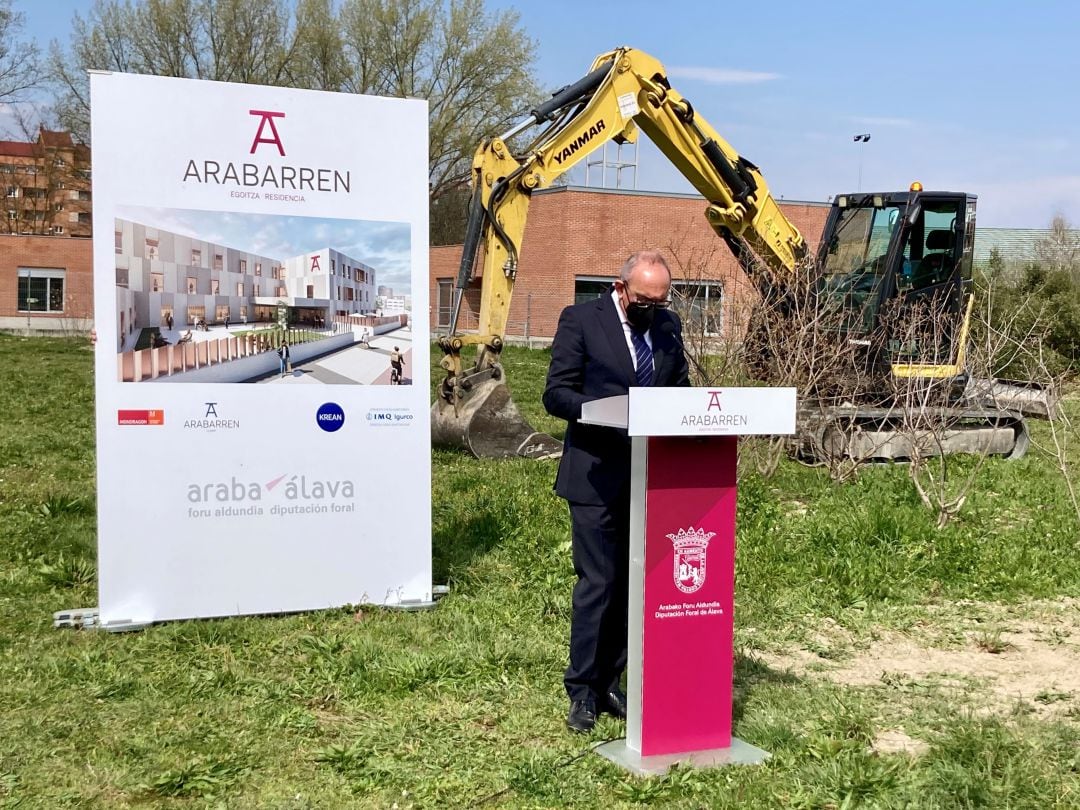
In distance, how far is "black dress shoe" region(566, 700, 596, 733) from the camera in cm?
482

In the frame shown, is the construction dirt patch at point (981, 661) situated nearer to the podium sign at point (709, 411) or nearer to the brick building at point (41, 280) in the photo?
the podium sign at point (709, 411)

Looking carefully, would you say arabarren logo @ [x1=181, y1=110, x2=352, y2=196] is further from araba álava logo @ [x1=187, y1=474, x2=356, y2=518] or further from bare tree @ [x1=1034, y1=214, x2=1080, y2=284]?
bare tree @ [x1=1034, y1=214, x2=1080, y2=284]

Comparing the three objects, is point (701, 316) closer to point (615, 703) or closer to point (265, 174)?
point (265, 174)

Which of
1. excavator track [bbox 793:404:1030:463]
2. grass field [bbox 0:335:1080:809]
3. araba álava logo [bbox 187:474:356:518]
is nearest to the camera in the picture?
grass field [bbox 0:335:1080:809]

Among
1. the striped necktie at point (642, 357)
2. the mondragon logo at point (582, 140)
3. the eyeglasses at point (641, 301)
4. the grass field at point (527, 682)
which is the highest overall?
the mondragon logo at point (582, 140)

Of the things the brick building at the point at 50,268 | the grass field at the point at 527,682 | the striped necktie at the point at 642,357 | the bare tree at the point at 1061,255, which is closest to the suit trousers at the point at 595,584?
the grass field at the point at 527,682

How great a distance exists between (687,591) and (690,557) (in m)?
0.14

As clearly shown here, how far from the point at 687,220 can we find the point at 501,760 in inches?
1406

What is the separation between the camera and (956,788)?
414 cm

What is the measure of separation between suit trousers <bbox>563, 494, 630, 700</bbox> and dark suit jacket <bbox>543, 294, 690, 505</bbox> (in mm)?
83

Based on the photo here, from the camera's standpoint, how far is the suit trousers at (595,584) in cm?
480

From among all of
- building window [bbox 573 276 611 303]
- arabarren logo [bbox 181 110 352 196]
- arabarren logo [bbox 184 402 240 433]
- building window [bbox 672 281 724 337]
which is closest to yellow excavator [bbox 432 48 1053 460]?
building window [bbox 672 281 724 337]

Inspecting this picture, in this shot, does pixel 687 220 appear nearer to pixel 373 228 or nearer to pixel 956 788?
pixel 373 228

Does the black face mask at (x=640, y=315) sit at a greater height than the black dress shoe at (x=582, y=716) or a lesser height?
greater
